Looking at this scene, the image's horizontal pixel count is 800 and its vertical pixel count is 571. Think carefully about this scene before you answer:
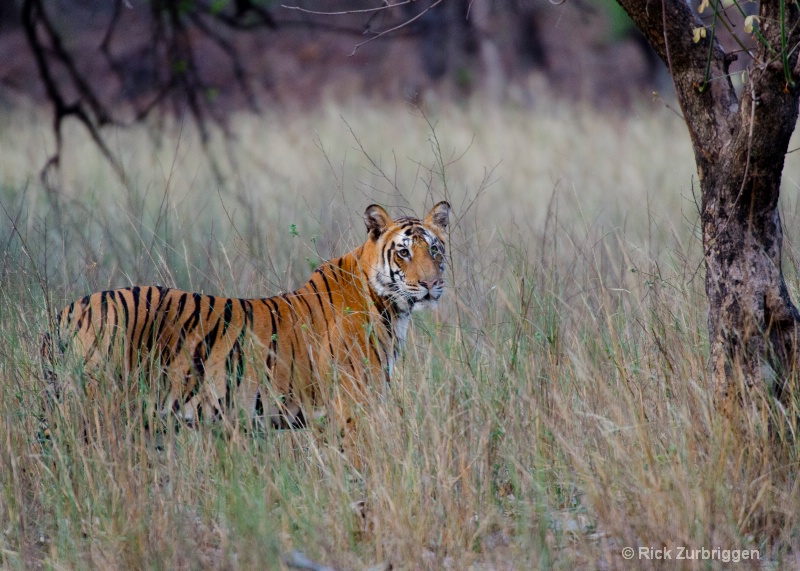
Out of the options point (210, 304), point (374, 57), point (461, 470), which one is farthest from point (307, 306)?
point (374, 57)

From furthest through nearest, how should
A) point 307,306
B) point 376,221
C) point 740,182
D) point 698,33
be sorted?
point 376,221, point 307,306, point 740,182, point 698,33

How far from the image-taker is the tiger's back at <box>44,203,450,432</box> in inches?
159

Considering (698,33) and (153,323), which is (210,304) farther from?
(698,33)

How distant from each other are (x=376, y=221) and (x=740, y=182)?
1.76 m

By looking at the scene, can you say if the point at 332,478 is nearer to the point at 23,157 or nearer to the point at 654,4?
the point at 654,4

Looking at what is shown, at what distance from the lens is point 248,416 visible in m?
3.83

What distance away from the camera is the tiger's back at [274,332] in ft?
13.2

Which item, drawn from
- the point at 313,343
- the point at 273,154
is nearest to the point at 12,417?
the point at 313,343

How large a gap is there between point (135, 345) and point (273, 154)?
31.5ft

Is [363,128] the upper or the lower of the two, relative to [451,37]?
lower

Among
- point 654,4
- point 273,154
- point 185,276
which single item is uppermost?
point 273,154

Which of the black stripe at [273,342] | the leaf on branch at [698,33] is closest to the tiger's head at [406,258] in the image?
the black stripe at [273,342]

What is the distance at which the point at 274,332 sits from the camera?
436 cm

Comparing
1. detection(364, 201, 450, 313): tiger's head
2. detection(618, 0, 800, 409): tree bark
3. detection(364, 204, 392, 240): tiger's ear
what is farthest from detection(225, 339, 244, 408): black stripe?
detection(618, 0, 800, 409): tree bark
